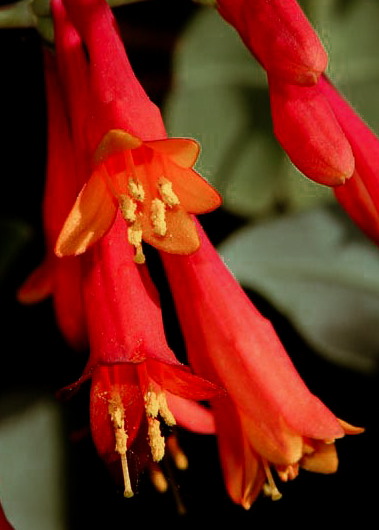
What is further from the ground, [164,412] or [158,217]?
[158,217]

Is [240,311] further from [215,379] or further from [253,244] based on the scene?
[253,244]

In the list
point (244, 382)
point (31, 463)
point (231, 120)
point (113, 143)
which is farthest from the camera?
point (231, 120)

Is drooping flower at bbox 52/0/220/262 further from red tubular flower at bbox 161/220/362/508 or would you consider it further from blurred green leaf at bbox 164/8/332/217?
blurred green leaf at bbox 164/8/332/217

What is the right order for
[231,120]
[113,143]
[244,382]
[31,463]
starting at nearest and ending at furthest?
[113,143] < [244,382] < [31,463] < [231,120]

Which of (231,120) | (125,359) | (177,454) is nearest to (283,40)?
(125,359)

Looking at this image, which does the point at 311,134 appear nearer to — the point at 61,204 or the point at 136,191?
the point at 136,191

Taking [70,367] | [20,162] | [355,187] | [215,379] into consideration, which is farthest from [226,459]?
[20,162]
